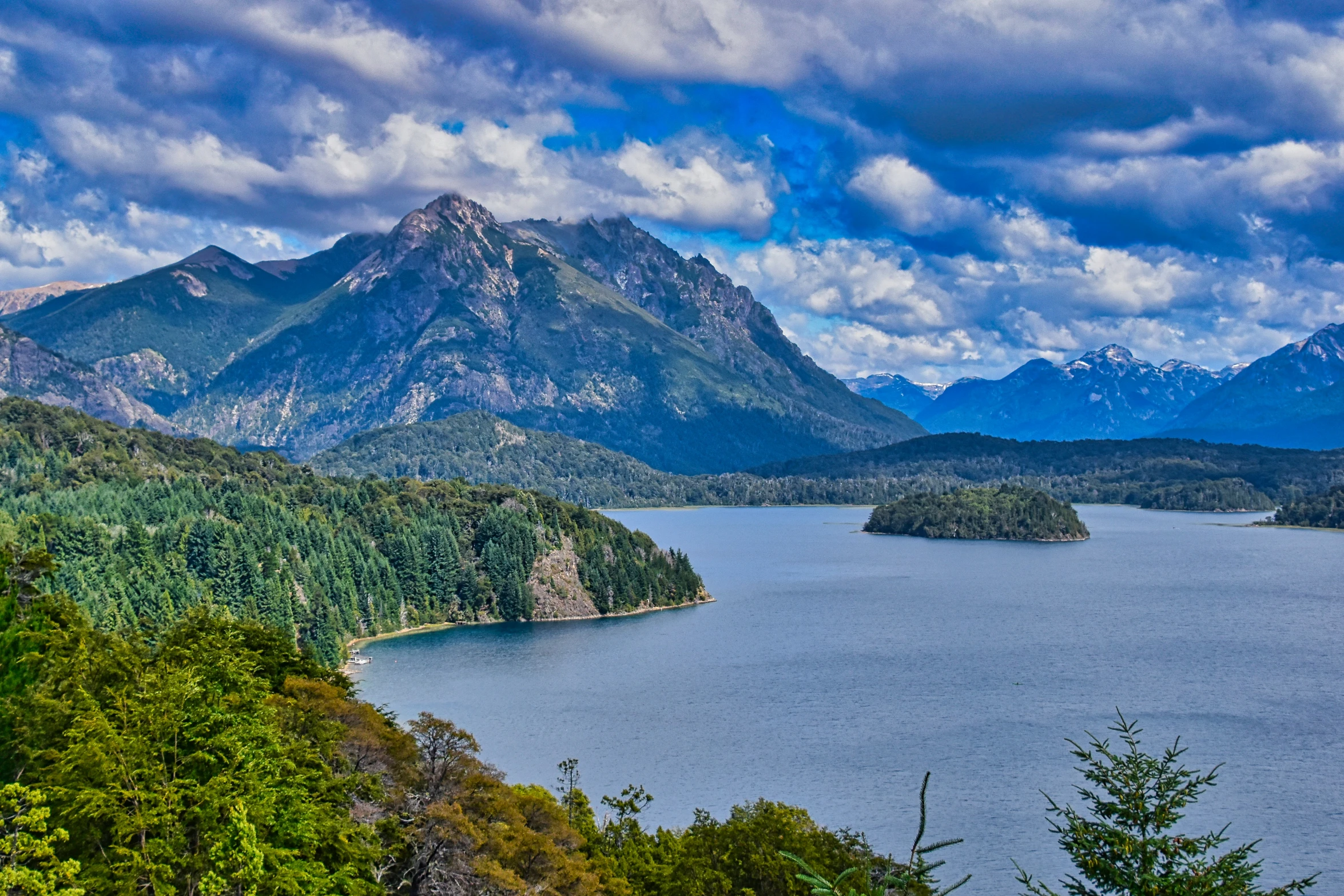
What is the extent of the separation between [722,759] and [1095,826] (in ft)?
202

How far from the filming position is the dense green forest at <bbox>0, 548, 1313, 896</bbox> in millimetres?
25672

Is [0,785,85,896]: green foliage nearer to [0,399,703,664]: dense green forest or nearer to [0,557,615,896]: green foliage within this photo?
[0,557,615,896]: green foliage

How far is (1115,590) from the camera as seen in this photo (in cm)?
18450

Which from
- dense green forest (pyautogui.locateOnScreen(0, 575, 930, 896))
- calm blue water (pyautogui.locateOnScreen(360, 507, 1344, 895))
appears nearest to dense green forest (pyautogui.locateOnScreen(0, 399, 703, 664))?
calm blue water (pyautogui.locateOnScreen(360, 507, 1344, 895))

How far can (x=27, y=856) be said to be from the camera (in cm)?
2750

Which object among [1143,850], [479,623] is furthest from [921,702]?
[1143,850]

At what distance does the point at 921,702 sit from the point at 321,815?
7428 cm

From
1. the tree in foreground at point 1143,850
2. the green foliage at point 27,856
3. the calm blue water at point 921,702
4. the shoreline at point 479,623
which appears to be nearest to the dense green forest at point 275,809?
the green foliage at point 27,856

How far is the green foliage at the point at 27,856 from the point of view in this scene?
80.7 feet

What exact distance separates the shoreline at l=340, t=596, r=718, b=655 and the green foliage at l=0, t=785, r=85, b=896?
11370 centimetres

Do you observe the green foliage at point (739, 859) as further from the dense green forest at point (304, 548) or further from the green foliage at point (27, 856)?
the dense green forest at point (304, 548)

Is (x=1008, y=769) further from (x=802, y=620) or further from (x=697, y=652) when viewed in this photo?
(x=802, y=620)

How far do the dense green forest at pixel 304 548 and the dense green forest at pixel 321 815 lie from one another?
69.5 metres

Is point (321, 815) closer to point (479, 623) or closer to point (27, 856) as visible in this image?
point (27, 856)
